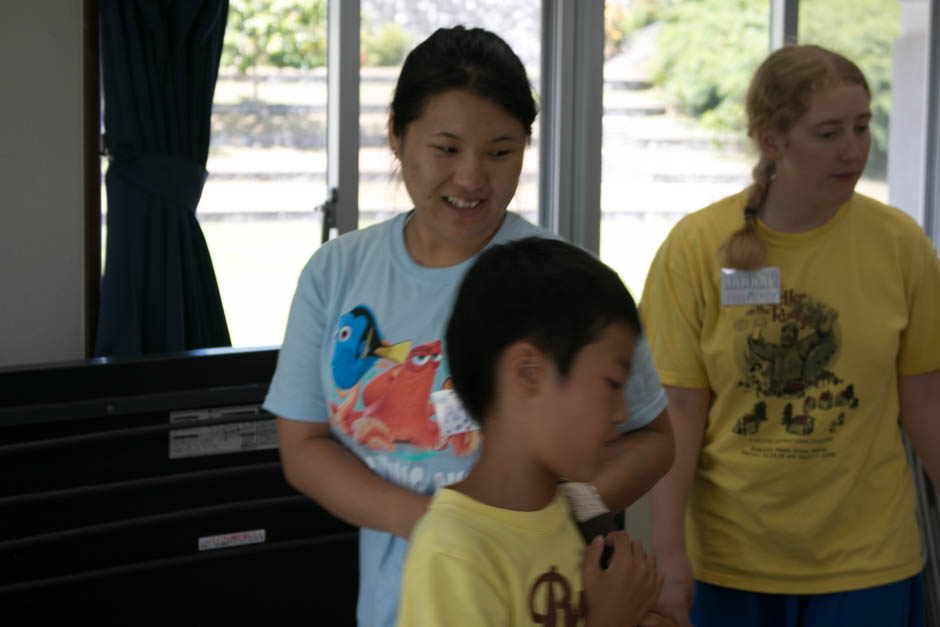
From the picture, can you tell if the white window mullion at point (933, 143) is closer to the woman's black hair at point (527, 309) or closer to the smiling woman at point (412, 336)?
the smiling woman at point (412, 336)

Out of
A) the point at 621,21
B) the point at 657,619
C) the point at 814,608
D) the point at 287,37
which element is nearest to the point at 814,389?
the point at 814,608

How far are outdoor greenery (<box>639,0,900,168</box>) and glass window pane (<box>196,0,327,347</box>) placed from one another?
3.98ft

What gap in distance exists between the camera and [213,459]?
89.8 inches

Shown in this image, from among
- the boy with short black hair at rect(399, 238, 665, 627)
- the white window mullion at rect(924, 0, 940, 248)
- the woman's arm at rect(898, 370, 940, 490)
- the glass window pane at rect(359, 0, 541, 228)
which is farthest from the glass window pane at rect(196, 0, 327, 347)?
the white window mullion at rect(924, 0, 940, 248)

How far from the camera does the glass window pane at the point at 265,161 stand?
9.46 feet

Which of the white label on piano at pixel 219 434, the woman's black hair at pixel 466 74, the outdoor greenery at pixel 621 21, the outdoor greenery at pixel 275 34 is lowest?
the white label on piano at pixel 219 434

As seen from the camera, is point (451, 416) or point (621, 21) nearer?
point (451, 416)

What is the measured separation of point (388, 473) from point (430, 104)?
1.53 feet

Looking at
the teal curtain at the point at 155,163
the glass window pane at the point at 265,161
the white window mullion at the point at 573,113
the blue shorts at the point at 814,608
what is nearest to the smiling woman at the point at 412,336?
the blue shorts at the point at 814,608

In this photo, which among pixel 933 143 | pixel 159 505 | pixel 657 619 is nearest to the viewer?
pixel 657 619

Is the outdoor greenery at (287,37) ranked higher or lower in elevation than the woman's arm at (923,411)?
higher

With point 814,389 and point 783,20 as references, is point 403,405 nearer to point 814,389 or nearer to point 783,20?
point 814,389

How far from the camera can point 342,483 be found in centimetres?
127

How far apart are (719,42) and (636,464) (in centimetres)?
282
